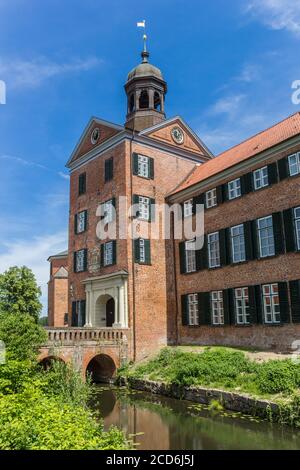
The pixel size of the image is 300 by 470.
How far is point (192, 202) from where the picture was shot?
882 inches

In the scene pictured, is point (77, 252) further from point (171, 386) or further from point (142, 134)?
point (171, 386)

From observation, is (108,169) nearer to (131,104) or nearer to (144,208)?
(144,208)

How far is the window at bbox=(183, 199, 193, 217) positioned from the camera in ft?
73.8

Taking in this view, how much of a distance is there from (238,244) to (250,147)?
560cm

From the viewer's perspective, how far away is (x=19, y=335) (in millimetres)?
14242

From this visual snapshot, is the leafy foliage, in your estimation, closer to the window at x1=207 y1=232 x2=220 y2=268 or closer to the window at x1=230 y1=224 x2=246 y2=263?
the window at x1=230 y1=224 x2=246 y2=263

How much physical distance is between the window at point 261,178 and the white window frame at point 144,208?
6.83 m

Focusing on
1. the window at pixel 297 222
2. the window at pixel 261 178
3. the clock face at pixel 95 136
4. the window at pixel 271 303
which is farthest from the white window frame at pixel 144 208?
the window at pixel 297 222

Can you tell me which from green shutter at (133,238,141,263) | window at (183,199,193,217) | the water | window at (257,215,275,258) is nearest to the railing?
green shutter at (133,238,141,263)

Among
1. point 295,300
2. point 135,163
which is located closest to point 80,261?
point 135,163

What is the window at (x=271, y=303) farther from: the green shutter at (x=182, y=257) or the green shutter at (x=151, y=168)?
the green shutter at (x=151, y=168)

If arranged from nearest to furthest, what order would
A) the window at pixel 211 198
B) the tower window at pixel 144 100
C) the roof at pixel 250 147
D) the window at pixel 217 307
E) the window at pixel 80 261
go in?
the roof at pixel 250 147 → the window at pixel 217 307 → the window at pixel 211 198 → the window at pixel 80 261 → the tower window at pixel 144 100

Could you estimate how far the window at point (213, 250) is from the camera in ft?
66.3
